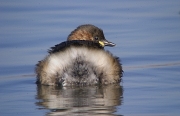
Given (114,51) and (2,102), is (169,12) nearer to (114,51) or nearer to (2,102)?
(114,51)

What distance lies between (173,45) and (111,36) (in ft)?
4.02

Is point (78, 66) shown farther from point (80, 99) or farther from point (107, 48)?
point (107, 48)

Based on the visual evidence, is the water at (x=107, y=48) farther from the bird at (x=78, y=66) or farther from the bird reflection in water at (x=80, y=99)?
the bird at (x=78, y=66)

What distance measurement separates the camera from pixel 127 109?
8.98 metres

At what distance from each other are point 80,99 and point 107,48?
3739mm

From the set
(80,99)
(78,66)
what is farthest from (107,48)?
(80,99)

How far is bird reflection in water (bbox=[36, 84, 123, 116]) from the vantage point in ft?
29.1

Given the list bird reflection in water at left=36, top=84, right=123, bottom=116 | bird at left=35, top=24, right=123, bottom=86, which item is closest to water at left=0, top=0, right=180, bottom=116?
bird reflection in water at left=36, top=84, right=123, bottom=116

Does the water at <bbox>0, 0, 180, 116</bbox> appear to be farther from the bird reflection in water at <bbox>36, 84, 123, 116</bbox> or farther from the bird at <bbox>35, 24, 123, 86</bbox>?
the bird at <bbox>35, 24, 123, 86</bbox>

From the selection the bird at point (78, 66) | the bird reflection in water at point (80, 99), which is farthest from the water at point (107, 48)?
the bird at point (78, 66)

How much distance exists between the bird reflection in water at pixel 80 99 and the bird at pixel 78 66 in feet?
0.26

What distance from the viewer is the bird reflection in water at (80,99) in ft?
29.1

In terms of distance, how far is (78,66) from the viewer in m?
9.95

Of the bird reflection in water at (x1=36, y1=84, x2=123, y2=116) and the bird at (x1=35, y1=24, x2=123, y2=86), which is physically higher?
the bird at (x1=35, y1=24, x2=123, y2=86)
